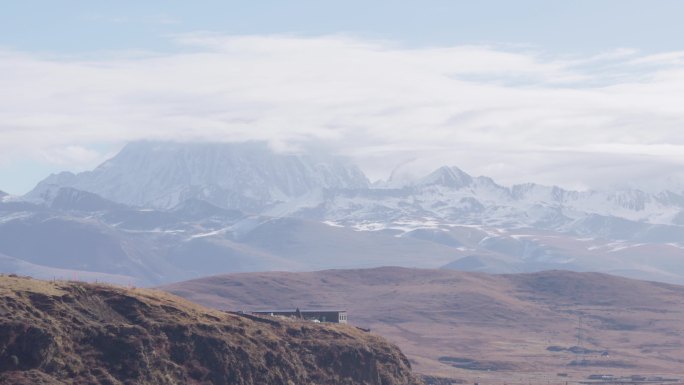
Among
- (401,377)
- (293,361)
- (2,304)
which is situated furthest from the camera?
(401,377)

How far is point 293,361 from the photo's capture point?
131 metres

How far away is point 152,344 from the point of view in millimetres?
114375

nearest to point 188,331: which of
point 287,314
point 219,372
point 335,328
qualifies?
point 219,372

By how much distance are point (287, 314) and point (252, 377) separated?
183 feet

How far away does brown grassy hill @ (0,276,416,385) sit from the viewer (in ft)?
342

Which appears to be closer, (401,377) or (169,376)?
(169,376)

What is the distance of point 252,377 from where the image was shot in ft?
402

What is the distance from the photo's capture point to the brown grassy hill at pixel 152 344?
104m

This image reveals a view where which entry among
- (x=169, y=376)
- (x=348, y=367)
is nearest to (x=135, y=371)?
(x=169, y=376)

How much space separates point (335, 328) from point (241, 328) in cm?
1823

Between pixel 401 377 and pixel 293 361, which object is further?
pixel 401 377

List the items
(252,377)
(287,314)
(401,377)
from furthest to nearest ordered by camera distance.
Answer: (287,314) < (401,377) < (252,377)

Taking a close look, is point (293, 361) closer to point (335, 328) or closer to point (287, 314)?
point (335, 328)

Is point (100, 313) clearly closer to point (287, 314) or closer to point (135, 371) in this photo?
point (135, 371)
